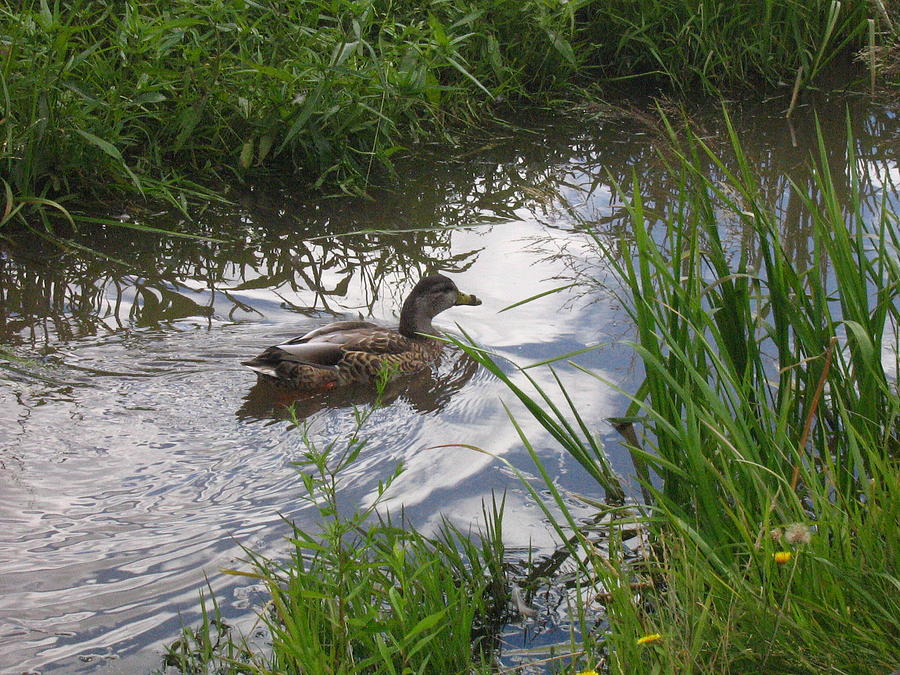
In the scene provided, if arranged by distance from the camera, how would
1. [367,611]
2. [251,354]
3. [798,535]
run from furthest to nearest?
[251,354] → [367,611] → [798,535]

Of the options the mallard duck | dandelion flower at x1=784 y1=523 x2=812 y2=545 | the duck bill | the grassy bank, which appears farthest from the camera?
the grassy bank

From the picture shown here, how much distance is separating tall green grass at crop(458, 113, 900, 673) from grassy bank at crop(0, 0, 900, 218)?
2306 mm

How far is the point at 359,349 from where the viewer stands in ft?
16.2

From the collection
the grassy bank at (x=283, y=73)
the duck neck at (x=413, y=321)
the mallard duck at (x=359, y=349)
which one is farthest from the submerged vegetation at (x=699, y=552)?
the grassy bank at (x=283, y=73)

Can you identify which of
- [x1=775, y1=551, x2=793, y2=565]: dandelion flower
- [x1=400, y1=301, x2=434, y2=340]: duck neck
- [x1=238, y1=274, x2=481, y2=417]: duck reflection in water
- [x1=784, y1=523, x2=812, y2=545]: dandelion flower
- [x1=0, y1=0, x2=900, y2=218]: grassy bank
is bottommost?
[x1=775, y1=551, x2=793, y2=565]: dandelion flower

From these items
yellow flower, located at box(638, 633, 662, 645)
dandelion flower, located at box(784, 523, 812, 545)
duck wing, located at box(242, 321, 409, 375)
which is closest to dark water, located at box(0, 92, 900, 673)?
duck wing, located at box(242, 321, 409, 375)

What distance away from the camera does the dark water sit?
3.21 meters

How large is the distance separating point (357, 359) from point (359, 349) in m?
0.09

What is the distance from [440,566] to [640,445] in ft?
4.45

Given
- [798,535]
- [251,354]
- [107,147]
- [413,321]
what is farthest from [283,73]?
[798,535]

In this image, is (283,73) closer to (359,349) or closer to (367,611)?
(359,349)

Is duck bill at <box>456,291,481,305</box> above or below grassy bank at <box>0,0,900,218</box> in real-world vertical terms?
below

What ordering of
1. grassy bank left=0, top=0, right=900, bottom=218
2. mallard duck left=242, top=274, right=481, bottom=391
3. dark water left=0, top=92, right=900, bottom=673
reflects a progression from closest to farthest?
dark water left=0, top=92, right=900, bottom=673
mallard duck left=242, top=274, right=481, bottom=391
grassy bank left=0, top=0, right=900, bottom=218

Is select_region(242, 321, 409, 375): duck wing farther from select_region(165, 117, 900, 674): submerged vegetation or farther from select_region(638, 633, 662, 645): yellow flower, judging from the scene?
select_region(638, 633, 662, 645): yellow flower
